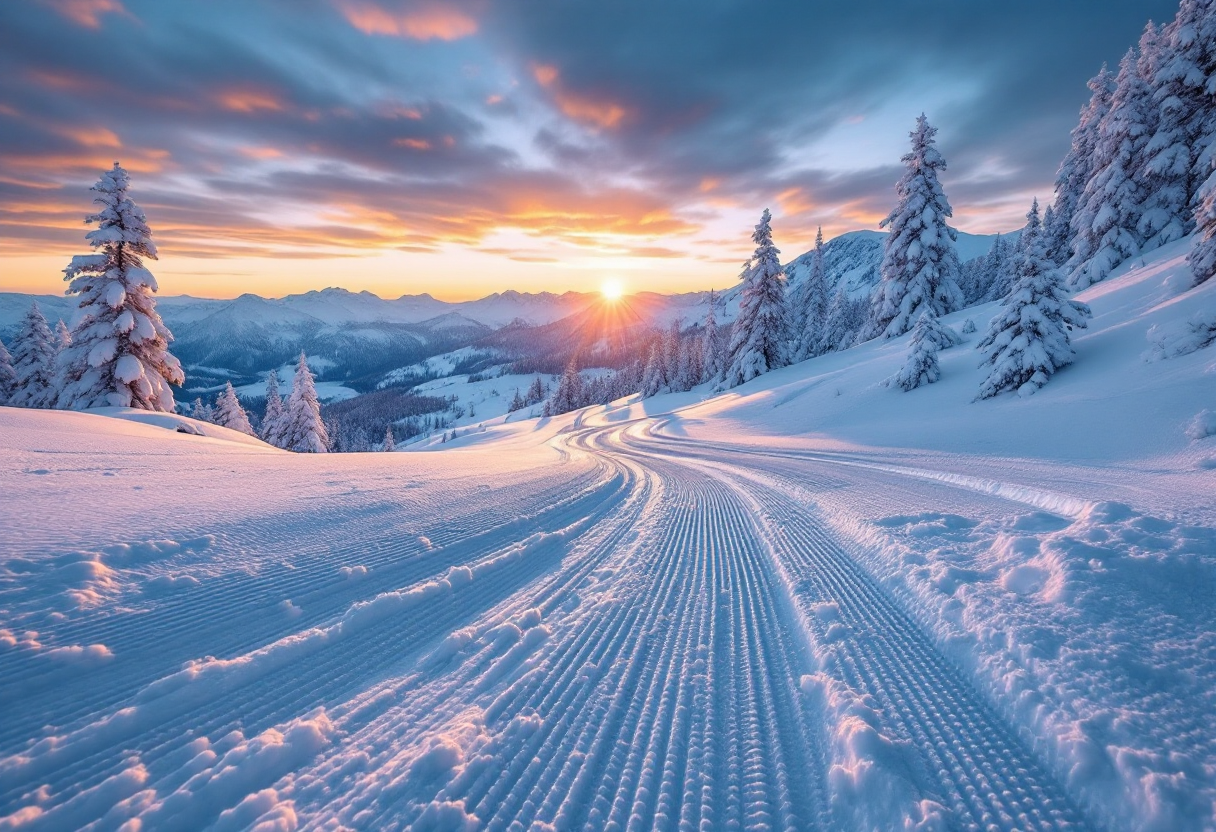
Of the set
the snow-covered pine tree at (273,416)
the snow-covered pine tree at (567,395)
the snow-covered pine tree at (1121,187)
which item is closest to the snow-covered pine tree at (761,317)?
the snow-covered pine tree at (1121,187)

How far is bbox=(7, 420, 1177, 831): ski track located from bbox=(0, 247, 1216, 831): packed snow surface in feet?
0.05

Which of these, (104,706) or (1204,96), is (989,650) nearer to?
(104,706)

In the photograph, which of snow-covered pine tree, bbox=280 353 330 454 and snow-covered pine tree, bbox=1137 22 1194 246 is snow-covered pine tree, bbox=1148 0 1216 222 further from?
snow-covered pine tree, bbox=280 353 330 454

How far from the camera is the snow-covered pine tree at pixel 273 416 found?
34344 millimetres

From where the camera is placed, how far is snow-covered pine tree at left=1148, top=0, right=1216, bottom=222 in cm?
1961

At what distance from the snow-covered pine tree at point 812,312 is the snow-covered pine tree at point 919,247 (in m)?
20.8

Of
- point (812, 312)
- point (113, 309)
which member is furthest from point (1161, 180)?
point (113, 309)

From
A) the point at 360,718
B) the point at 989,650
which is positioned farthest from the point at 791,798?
the point at 360,718

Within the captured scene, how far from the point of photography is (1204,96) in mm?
20188

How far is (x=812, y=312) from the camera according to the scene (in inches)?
2020

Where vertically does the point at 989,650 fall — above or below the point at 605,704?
below

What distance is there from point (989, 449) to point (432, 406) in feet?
572

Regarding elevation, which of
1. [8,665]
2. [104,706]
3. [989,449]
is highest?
[8,665]

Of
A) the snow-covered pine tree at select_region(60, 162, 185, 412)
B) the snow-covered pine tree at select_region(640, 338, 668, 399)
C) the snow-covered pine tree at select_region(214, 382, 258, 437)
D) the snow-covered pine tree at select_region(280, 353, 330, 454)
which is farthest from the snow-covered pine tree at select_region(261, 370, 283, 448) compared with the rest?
the snow-covered pine tree at select_region(640, 338, 668, 399)
